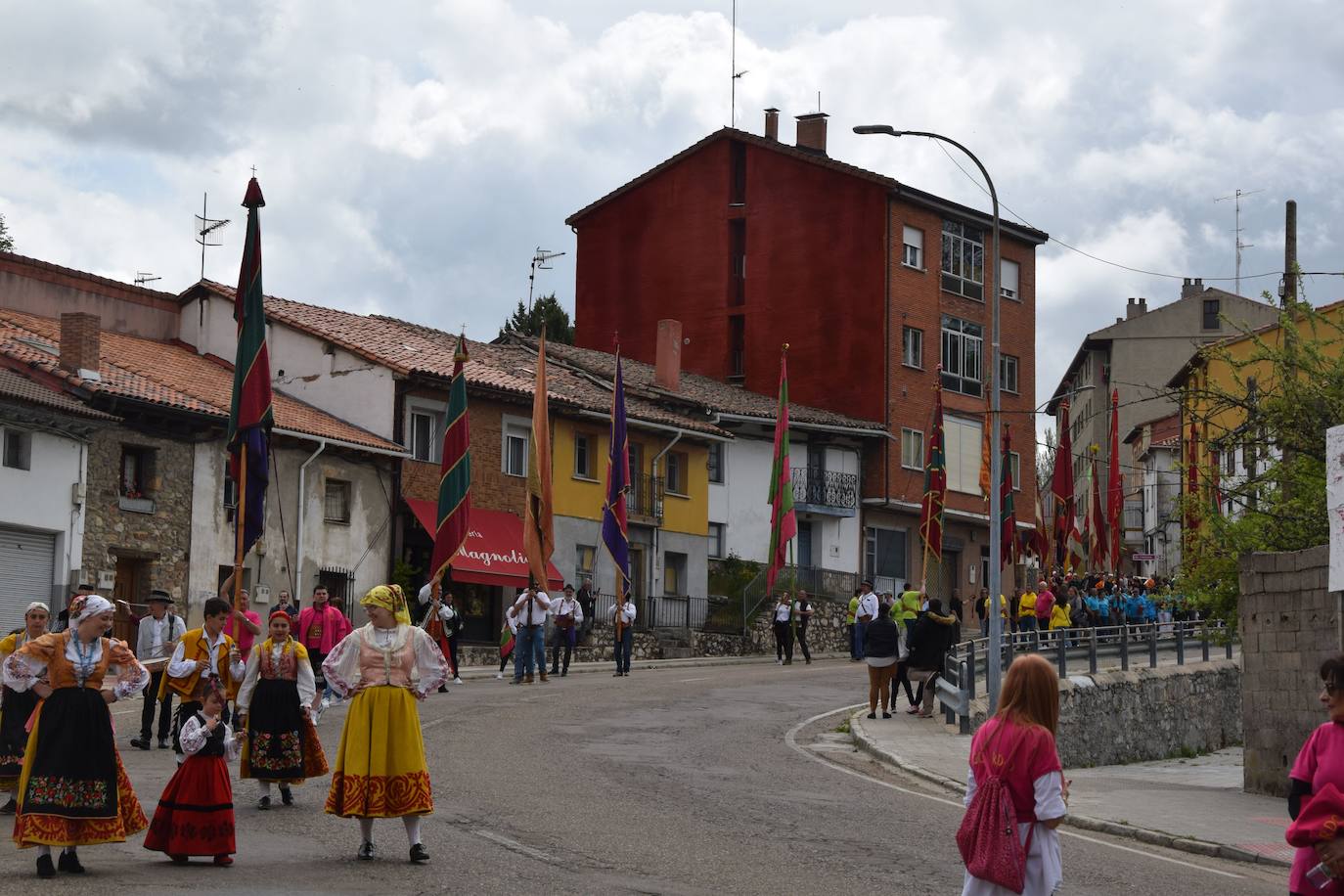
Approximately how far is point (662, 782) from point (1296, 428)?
11052 mm

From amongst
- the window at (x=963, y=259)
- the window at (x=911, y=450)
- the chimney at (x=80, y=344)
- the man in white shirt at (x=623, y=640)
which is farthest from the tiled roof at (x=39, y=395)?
the window at (x=963, y=259)

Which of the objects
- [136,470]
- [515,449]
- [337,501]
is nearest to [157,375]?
[136,470]

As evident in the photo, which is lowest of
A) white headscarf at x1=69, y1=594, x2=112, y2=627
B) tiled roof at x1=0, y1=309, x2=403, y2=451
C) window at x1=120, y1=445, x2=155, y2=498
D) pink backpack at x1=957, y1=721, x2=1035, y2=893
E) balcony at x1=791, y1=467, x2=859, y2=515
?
pink backpack at x1=957, y1=721, x2=1035, y2=893

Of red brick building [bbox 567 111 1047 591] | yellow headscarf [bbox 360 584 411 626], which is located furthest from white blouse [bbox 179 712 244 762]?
red brick building [bbox 567 111 1047 591]

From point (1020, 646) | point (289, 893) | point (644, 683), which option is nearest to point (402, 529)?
point (644, 683)

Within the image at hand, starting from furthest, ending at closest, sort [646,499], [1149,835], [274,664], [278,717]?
[646,499], [1149,835], [274,664], [278,717]

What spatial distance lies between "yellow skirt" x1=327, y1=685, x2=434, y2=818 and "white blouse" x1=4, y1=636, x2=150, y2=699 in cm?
144

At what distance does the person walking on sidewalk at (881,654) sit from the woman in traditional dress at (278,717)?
12.0 m

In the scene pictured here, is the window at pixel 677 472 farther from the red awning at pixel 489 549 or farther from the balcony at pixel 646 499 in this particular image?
the red awning at pixel 489 549

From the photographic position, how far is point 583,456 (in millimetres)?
46500

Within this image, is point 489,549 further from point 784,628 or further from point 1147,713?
point 1147,713

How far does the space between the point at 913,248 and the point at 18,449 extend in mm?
31961

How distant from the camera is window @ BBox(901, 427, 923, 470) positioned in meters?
56.2

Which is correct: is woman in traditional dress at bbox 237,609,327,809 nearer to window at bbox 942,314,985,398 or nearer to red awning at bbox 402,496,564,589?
red awning at bbox 402,496,564,589
